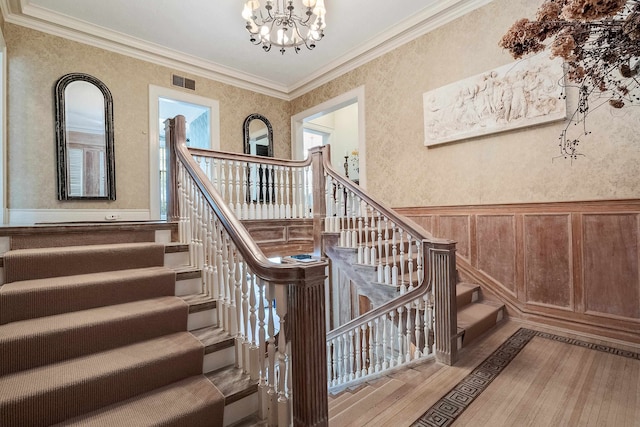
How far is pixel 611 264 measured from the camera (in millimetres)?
2773

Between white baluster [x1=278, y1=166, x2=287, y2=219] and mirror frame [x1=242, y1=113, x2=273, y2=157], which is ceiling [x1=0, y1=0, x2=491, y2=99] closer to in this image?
mirror frame [x1=242, y1=113, x2=273, y2=157]

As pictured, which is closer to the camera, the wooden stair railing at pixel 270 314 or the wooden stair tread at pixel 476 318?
the wooden stair railing at pixel 270 314

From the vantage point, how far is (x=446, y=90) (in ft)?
12.9

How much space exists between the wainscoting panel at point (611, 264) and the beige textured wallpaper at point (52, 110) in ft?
18.6

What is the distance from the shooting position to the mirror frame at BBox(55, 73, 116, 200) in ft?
13.3

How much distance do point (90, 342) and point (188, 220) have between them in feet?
3.83

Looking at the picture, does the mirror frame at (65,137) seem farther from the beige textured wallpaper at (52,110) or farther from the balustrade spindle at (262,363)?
the balustrade spindle at (262,363)

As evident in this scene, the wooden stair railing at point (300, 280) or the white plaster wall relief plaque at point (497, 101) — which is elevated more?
the white plaster wall relief plaque at point (497, 101)

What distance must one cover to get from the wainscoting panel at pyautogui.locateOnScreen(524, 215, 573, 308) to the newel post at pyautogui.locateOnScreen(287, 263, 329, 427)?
2869mm

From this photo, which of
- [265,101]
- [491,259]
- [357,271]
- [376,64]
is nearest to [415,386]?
[357,271]

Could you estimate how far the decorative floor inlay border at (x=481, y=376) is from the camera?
5.87ft

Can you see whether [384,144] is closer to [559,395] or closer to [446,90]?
[446,90]

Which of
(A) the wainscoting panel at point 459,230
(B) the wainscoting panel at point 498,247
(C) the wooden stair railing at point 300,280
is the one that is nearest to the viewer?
(C) the wooden stair railing at point 300,280

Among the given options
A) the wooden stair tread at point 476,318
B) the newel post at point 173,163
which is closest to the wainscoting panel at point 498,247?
the wooden stair tread at point 476,318
